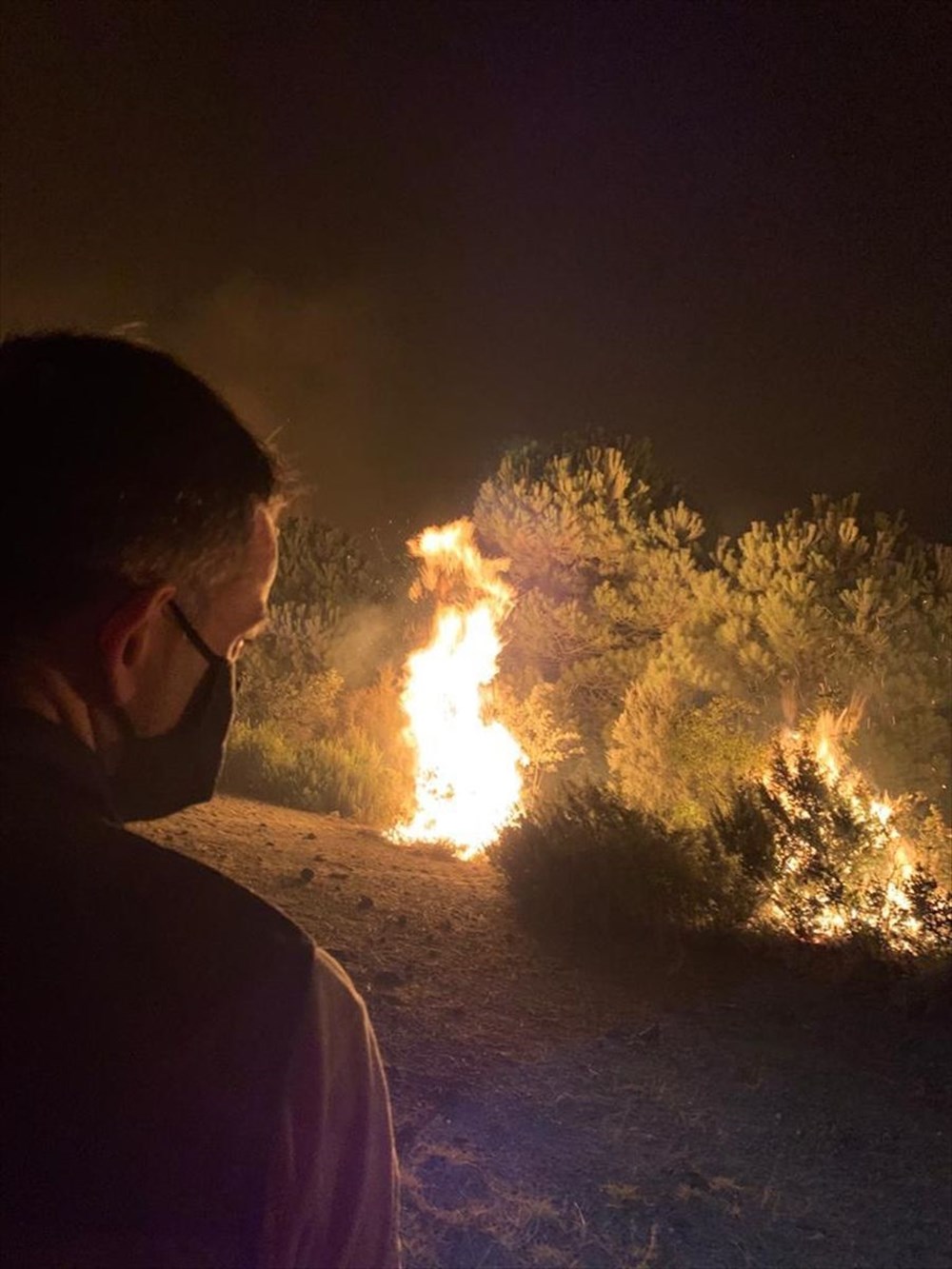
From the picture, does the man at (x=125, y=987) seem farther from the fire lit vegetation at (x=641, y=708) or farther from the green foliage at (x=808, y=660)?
the green foliage at (x=808, y=660)

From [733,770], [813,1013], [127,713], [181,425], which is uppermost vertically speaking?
[733,770]

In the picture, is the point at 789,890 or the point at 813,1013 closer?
the point at 813,1013

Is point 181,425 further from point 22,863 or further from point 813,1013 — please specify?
point 813,1013

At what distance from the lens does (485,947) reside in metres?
6.67

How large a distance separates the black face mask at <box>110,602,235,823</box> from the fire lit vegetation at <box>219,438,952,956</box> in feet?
18.0

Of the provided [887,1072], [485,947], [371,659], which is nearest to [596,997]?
[485,947]

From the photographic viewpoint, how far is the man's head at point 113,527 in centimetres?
108

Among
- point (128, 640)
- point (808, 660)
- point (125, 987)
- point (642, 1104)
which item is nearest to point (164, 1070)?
point (125, 987)

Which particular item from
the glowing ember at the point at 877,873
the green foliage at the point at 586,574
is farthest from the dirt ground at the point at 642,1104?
the green foliage at the point at 586,574

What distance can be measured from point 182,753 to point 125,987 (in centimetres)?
49

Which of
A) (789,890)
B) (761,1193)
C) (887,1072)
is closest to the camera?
(761,1193)

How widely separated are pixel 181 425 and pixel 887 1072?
4.95 metres

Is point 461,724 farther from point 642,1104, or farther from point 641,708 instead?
point 642,1104

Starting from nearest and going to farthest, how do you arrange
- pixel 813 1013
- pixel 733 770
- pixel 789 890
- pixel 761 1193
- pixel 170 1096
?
pixel 170 1096 < pixel 761 1193 < pixel 813 1013 < pixel 789 890 < pixel 733 770
